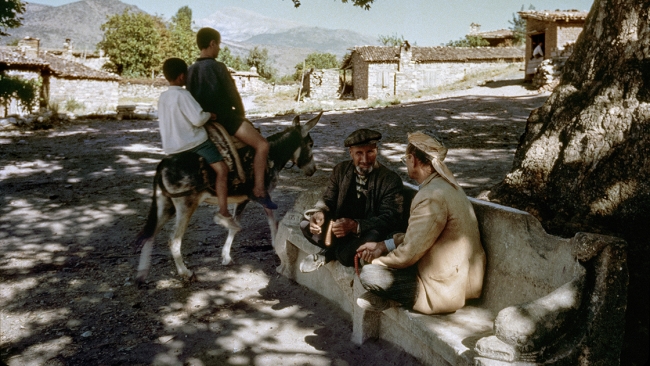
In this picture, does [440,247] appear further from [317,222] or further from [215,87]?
[215,87]

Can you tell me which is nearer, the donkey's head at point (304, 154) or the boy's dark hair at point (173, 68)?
the boy's dark hair at point (173, 68)

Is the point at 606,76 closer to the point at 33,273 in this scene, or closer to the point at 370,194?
the point at 370,194

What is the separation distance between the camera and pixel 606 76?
14.6 feet

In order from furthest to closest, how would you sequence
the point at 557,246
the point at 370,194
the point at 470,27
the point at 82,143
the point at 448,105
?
the point at 470,27, the point at 448,105, the point at 82,143, the point at 370,194, the point at 557,246

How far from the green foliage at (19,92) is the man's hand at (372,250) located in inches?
921

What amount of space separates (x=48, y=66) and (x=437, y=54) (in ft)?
78.7

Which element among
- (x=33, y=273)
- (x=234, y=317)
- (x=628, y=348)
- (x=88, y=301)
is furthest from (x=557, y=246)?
(x=33, y=273)

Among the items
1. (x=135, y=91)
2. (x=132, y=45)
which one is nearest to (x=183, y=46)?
(x=132, y=45)

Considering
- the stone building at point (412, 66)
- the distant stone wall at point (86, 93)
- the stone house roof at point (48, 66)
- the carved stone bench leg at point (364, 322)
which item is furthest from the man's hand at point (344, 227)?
the stone building at point (412, 66)

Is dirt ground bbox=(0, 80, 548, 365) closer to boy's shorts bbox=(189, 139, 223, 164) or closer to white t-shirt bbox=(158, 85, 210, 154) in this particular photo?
boy's shorts bbox=(189, 139, 223, 164)

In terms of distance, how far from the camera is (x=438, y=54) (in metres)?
35.9

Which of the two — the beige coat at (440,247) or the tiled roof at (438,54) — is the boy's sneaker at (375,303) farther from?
the tiled roof at (438,54)

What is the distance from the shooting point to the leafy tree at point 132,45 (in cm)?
4569

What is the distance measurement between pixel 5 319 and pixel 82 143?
10.1m
